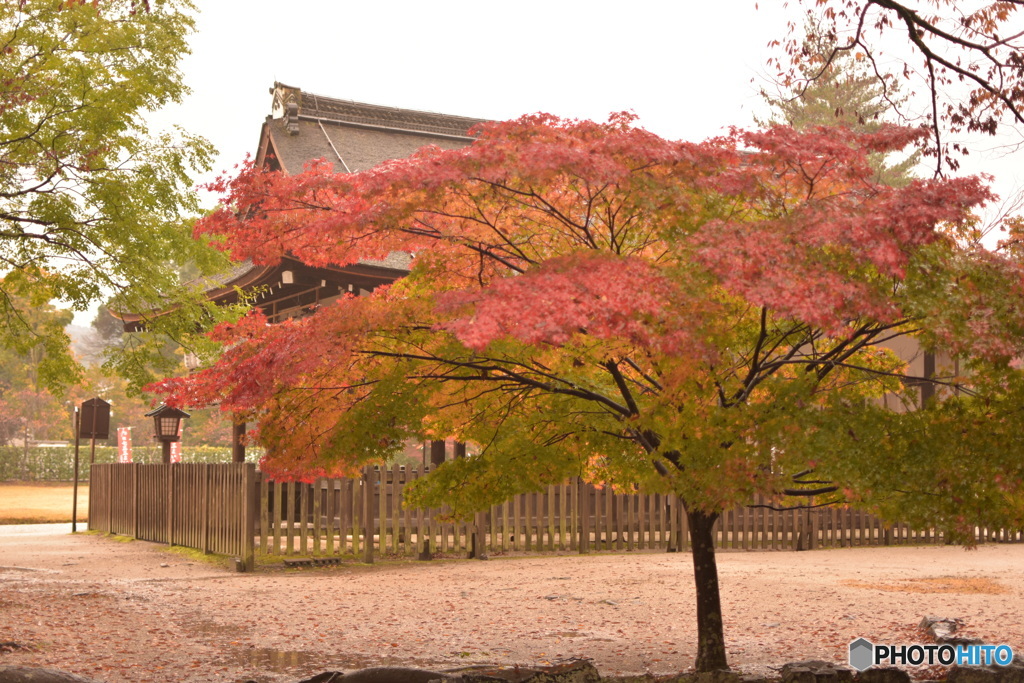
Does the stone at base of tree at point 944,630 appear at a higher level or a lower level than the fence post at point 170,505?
lower

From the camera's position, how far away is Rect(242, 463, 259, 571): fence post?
1171 cm

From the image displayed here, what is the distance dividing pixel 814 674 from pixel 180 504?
1153cm

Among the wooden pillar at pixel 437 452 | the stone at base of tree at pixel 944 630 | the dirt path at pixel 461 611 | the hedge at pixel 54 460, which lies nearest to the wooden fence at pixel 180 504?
the dirt path at pixel 461 611

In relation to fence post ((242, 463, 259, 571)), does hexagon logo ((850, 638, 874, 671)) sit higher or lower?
lower

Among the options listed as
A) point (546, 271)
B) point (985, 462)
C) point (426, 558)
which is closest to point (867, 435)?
point (985, 462)

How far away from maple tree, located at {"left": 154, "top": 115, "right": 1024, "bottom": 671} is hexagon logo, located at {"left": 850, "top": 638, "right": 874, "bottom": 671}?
1.19 m

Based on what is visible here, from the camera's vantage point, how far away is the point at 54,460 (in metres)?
37.5

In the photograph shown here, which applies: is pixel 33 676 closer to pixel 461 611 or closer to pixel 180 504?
pixel 461 611

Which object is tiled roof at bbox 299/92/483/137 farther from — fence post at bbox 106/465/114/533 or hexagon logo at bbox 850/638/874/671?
hexagon logo at bbox 850/638/874/671

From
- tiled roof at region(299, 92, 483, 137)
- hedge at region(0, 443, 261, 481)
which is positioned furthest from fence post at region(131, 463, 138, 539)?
hedge at region(0, 443, 261, 481)

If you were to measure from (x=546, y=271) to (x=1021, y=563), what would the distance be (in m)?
11.1

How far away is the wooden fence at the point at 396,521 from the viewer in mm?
12383

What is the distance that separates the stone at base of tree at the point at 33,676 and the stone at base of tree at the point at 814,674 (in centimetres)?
395

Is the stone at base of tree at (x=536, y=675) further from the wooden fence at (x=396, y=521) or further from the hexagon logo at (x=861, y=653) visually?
the wooden fence at (x=396, y=521)
